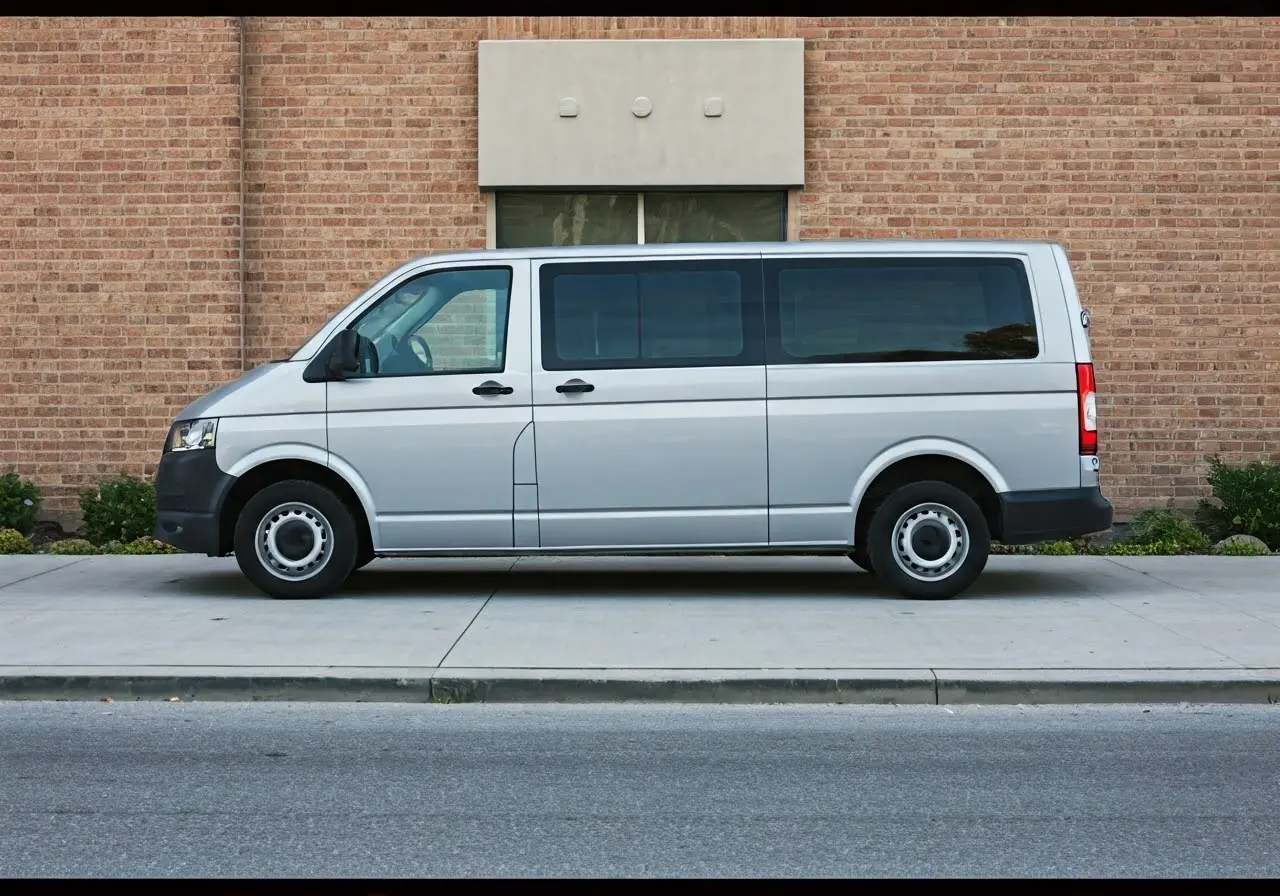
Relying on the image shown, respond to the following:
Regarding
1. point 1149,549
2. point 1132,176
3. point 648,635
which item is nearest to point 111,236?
point 648,635

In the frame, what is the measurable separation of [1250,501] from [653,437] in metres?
5.92

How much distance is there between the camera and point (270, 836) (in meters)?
5.11

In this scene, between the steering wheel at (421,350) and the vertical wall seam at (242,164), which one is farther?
the vertical wall seam at (242,164)

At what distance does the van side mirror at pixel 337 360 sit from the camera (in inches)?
385

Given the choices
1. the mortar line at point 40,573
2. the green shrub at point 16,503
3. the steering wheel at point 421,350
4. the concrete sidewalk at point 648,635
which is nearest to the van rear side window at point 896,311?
the concrete sidewalk at point 648,635

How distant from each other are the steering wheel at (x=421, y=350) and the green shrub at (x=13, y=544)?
497cm

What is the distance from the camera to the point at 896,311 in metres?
10.0

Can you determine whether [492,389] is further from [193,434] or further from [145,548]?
[145,548]

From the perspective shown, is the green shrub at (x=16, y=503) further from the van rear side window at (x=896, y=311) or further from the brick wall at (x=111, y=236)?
the van rear side window at (x=896, y=311)

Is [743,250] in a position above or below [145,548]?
above

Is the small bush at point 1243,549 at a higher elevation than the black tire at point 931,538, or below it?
below

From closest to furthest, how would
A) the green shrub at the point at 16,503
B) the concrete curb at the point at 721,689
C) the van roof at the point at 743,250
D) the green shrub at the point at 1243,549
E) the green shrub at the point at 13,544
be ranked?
the concrete curb at the point at 721,689
the van roof at the point at 743,250
the green shrub at the point at 1243,549
the green shrub at the point at 13,544
the green shrub at the point at 16,503
